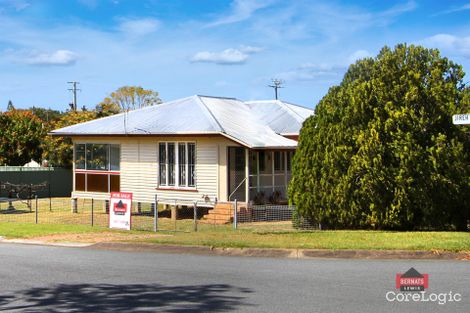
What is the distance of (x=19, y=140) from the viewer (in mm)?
47344

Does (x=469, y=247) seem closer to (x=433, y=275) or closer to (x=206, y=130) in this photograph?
(x=433, y=275)

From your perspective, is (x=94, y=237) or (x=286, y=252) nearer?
(x=286, y=252)

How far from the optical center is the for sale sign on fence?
1767 centimetres

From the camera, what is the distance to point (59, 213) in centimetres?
2795

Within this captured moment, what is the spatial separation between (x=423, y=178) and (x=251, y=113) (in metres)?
15.0

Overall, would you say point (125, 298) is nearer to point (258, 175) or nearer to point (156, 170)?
point (258, 175)

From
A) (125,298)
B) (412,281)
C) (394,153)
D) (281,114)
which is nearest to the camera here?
(125,298)

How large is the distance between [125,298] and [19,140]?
4097 cm

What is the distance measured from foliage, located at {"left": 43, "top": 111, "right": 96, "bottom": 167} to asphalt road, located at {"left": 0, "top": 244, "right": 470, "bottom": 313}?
95.9ft

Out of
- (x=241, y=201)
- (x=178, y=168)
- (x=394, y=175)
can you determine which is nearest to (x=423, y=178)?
(x=394, y=175)

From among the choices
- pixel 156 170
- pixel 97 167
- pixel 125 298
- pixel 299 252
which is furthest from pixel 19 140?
pixel 125 298

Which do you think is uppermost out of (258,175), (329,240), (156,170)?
(156,170)
